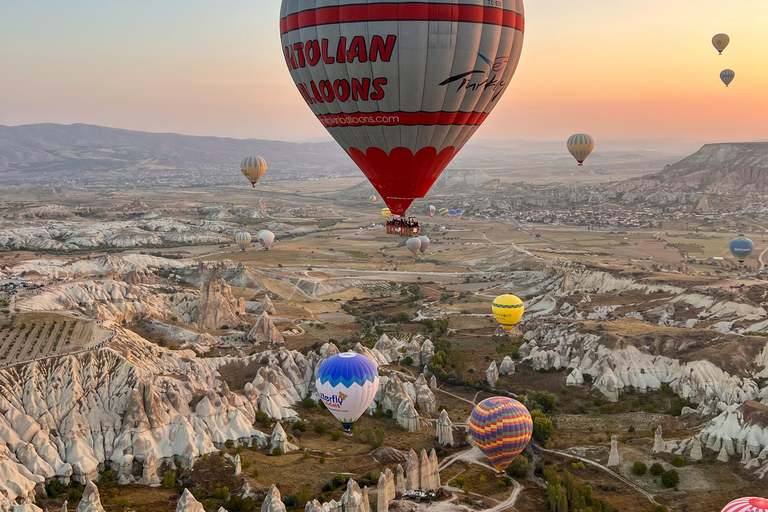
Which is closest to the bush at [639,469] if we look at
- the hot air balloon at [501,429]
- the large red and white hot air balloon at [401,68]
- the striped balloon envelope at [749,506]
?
the hot air balloon at [501,429]

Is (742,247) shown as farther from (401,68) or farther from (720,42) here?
(401,68)

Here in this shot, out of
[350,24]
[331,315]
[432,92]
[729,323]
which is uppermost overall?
[350,24]

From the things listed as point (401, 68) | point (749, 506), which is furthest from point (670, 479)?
point (401, 68)

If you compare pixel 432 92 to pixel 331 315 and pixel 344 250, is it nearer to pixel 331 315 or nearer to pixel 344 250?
pixel 331 315

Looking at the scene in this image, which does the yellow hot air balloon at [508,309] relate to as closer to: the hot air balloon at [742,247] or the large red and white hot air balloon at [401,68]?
the large red and white hot air balloon at [401,68]

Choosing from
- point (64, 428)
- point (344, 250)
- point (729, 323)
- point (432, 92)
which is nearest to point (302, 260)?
point (344, 250)

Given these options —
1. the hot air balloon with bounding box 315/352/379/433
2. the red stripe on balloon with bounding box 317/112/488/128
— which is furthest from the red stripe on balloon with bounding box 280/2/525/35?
the hot air balloon with bounding box 315/352/379/433
